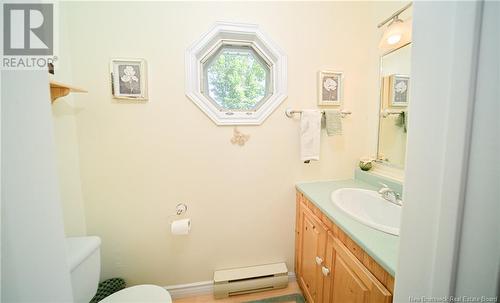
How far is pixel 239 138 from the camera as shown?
149cm

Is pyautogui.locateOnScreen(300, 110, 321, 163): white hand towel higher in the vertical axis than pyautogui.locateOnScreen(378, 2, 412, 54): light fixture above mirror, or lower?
lower

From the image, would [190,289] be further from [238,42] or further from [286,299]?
[238,42]

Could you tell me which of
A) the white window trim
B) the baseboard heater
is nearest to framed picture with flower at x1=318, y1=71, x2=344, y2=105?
the white window trim

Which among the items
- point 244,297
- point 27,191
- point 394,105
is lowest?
point 244,297

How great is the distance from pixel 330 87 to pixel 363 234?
45.4 inches

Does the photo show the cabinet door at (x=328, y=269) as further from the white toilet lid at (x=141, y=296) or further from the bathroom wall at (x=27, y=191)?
the bathroom wall at (x=27, y=191)

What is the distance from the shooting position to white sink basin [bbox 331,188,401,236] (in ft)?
4.01

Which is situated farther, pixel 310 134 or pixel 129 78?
pixel 310 134

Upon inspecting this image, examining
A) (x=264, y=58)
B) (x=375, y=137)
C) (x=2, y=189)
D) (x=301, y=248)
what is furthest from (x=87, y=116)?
(x=375, y=137)

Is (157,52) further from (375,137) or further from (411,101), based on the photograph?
(375,137)

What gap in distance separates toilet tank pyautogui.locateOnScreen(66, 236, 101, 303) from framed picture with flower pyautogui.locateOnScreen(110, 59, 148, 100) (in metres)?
0.95

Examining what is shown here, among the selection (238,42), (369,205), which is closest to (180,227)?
(369,205)

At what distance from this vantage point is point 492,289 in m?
0.32

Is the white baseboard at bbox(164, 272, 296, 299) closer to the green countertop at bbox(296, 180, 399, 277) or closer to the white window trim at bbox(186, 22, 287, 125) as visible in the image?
the green countertop at bbox(296, 180, 399, 277)
